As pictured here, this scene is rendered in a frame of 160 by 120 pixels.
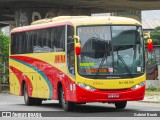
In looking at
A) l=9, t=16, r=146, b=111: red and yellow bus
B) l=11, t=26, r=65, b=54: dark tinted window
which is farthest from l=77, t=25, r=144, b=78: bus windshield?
l=11, t=26, r=65, b=54: dark tinted window

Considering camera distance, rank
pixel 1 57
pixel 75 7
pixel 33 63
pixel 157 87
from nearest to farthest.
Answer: pixel 33 63 < pixel 157 87 < pixel 1 57 < pixel 75 7

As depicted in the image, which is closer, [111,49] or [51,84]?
[111,49]

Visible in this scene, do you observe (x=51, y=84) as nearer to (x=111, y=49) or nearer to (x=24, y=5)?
(x=111, y=49)

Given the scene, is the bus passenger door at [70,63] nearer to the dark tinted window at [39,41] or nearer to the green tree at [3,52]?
the dark tinted window at [39,41]

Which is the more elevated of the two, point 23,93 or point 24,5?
point 24,5

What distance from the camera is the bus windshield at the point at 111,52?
2083 cm

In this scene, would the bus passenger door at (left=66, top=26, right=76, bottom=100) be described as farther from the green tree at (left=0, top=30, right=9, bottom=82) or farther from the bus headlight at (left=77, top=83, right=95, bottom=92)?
the green tree at (left=0, top=30, right=9, bottom=82)

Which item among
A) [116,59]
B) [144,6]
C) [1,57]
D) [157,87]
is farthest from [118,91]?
[144,6]

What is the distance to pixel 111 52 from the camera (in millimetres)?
21016

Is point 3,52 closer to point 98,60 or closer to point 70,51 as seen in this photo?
point 70,51

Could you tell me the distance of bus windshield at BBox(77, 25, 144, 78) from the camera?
68.3ft

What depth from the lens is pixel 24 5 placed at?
4684 cm

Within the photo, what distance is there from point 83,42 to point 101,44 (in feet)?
1.95

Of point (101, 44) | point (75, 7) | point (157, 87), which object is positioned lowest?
point (157, 87)
